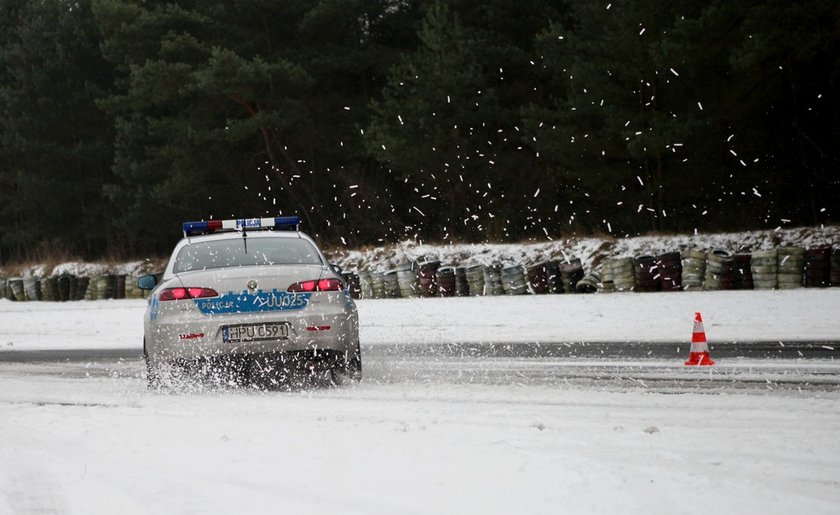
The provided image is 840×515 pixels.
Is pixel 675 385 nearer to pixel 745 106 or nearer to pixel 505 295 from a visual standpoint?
pixel 505 295

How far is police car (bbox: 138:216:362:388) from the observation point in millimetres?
9641

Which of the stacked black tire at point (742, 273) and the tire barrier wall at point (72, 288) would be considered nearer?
the stacked black tire at point (742, 273)

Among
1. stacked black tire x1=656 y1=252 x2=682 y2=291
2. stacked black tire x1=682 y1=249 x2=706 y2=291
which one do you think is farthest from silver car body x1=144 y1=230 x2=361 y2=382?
stacked black tire x1=656 y1=252 x2=682 y2=291

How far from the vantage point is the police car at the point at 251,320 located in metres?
9.64

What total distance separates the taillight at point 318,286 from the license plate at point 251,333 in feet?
1.36

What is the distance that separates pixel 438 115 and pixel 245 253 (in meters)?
27.1

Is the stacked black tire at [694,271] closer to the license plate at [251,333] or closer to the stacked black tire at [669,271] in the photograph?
the stacked black tire at [669,271]

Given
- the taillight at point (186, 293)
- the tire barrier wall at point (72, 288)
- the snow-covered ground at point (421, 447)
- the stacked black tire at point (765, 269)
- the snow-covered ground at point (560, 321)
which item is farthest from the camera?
the tire barrier wall at point (72, 288)

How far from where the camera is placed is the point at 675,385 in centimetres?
934

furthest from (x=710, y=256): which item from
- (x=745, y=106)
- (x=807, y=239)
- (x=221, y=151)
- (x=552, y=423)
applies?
(x=221, y=151)

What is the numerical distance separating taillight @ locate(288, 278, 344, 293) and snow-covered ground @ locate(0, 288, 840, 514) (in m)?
0.92

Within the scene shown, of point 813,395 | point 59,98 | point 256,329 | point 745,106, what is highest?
point 59,98

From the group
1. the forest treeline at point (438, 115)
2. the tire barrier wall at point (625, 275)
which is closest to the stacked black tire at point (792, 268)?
the tire barrier wall at point (625, 275)

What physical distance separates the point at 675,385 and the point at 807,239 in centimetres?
1678
